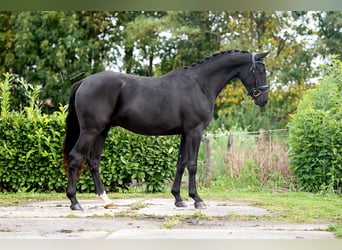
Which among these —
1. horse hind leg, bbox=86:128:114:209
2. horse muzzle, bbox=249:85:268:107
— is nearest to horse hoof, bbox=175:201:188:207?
horse hind leg, bbox=86:128:114:209

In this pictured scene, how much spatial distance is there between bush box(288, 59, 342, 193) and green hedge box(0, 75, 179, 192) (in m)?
1.58

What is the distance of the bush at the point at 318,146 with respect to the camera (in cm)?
691

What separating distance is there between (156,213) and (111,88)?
4.05 feet

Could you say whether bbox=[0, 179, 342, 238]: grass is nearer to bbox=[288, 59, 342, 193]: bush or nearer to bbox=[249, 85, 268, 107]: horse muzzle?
bbox=[288, 59, 342, 193]: bush

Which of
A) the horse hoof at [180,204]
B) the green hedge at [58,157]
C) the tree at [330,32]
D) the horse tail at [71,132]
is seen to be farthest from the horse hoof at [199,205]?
the tree at [330,32]

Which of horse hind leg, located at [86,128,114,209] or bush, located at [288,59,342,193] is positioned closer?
horse hind leg, located at [86,128,114,209]

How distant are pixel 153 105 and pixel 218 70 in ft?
2.53

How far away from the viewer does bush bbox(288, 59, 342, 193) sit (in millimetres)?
6910

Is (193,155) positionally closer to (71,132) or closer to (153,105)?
(153,105)

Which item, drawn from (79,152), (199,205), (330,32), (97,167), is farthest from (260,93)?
(330,32)

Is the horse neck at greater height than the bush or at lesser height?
greater

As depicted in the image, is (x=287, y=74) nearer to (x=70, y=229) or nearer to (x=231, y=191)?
(x=231, y=191)

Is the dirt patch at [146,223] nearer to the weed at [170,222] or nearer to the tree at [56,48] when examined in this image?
the weed at [170,222]

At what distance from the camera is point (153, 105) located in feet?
17.6
